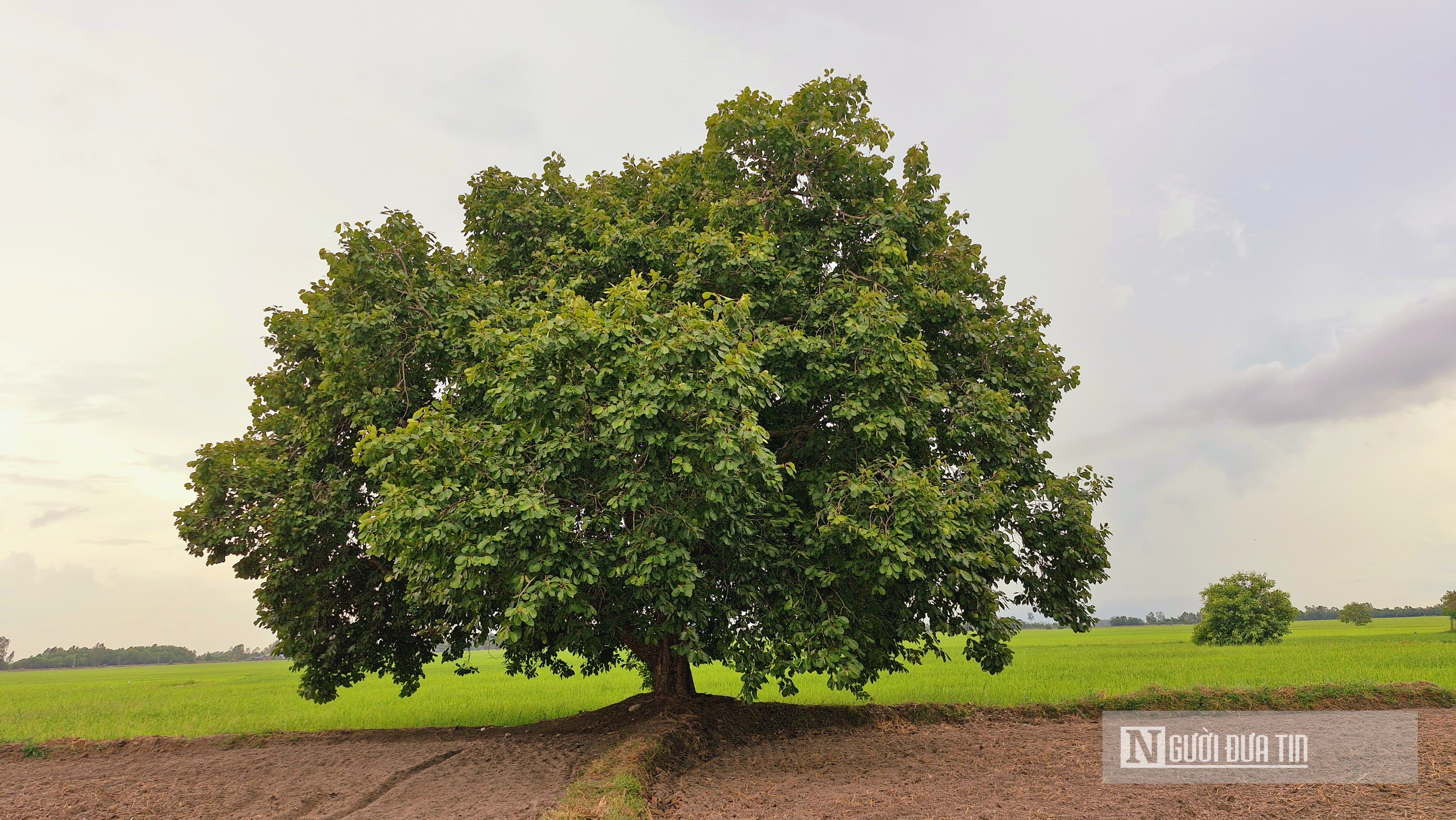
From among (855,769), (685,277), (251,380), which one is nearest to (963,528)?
(855,769)

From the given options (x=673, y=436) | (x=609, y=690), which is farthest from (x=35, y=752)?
(x=673, y=436)

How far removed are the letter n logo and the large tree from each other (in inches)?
78.8

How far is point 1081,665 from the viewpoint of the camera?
1010 inches

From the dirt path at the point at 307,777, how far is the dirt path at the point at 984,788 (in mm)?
2406

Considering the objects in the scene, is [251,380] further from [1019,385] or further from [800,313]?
[1019,385]

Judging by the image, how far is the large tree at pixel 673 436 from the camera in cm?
977

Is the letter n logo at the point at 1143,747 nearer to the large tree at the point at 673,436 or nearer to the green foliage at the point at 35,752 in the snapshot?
the large tree at the point at 673,436

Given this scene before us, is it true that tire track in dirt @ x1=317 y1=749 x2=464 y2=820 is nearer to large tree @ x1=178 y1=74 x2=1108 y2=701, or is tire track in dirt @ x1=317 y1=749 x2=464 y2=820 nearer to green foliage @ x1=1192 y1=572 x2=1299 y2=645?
large tree @ x1=178 y1=74 x2=1108 y2=701

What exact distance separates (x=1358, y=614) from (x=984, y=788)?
87046mm

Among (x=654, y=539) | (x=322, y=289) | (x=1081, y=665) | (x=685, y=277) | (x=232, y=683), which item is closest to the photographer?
(x=654, y=539)

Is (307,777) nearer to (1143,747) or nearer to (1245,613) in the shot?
(1143,747)

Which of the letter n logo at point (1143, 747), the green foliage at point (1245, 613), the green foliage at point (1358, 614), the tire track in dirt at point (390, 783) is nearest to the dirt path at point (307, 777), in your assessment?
the tire track in dirt at point (390, 783)

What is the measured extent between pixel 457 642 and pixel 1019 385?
37.7 feet

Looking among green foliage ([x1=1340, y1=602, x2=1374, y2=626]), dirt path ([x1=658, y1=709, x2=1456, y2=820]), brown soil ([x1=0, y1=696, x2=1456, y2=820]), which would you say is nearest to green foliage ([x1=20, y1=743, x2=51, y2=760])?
brown soil ([x1=0, y1=696, x2=1456, y2=820])
